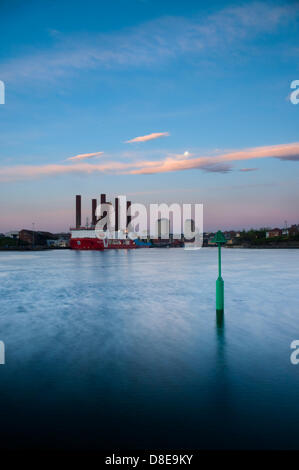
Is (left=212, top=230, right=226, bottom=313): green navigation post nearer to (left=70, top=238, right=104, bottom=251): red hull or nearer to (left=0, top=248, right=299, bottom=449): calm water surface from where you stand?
(left=0, top=248, right=299, bottom=449): calm water surface

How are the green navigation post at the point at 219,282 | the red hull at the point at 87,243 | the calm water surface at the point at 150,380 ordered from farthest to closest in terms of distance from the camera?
the red hull at the point at 87,243 < the green navigation post at the point at 219,282 < the calm water surface at the point at 150,380

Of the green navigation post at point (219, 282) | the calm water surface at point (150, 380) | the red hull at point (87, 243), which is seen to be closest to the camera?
the calm water surface at point (150, 380)

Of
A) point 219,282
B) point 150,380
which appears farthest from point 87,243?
point 150,380

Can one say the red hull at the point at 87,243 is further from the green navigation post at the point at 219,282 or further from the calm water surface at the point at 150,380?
the green navigation post at the point at 219,282

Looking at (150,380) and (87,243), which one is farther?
(87,243)

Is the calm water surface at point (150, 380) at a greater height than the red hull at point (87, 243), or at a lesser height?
lesser

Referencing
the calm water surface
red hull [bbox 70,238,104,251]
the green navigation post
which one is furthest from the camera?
red hull [bbox 70,238,104,251]

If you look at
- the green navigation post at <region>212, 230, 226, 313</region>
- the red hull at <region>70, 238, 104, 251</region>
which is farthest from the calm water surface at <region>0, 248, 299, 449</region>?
the red hull at <region>70, 238, 104, 251</region>

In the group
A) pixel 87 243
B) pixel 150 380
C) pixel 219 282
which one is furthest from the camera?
pixel 87 243

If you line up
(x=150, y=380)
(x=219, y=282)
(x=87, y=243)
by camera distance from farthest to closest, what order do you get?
1. (x=87, y=243)
2. (x=219, y=282)
3. (x=150, y=380)

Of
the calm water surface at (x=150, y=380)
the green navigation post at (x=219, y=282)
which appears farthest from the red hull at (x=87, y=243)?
the green navigation post at (x=219, y=282)

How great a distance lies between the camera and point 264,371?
1098 centimetres

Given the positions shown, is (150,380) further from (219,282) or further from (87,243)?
(87,243)
